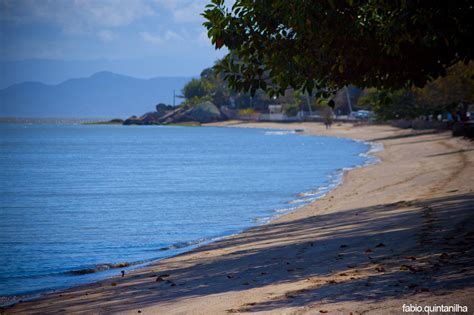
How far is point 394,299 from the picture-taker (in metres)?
8.09

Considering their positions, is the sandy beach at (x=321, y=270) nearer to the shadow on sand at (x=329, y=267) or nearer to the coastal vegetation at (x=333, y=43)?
the shadow on sand at (x=329, y=267)

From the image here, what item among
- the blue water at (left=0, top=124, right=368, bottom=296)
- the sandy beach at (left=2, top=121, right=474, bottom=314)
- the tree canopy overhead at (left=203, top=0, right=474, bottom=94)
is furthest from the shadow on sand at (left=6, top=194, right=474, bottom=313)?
the tree canopy overhead at (left=203, top=0, right=474, bottom=94)

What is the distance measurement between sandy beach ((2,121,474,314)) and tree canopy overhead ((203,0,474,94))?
3.18 metres

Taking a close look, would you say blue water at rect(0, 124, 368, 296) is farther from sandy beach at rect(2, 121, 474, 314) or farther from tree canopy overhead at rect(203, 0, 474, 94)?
tree canopy overhead at rect(203, 0, 474, 94)

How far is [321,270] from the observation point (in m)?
10.8

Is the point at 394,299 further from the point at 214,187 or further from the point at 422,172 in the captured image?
the point at 214,187

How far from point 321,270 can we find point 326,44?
4362 mm

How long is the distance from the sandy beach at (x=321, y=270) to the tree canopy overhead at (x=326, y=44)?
318 centimetres

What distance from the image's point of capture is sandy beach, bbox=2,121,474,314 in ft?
27.9

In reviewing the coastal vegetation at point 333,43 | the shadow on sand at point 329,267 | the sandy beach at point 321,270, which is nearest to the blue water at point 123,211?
the sandy beach at point 321,270

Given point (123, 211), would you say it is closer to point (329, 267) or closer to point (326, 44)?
point (326, 44)

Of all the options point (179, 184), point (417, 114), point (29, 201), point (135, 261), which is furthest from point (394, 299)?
point (417, 114)

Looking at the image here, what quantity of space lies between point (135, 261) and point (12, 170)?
40972 millimetres

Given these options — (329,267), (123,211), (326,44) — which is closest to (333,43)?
(326,44)
